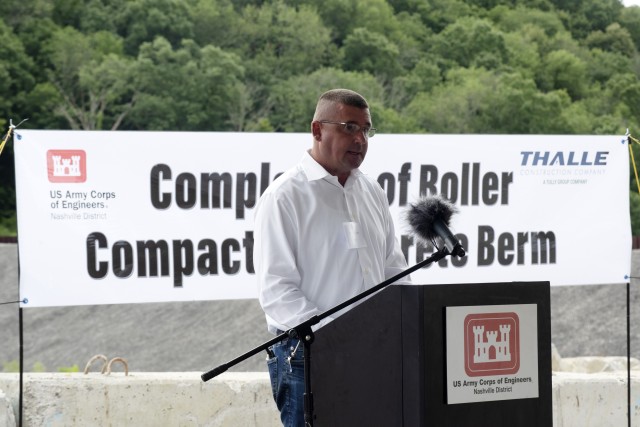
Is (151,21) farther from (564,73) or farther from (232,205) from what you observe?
(232,205)

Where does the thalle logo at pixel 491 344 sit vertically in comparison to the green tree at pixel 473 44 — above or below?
below

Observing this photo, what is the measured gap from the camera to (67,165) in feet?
17.6

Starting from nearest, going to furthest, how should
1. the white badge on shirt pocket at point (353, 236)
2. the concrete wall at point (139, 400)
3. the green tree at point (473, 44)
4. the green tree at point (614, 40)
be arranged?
the white badge on shirt pocket at point (353, 236)
the concrete wall at point (139, 400)
the green tree at point (473, 44)
the green tree at point (614, 40)

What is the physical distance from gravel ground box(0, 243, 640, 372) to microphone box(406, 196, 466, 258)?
17177 millimetres

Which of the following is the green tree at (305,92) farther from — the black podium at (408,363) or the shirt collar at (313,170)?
the black podium at (408,363)

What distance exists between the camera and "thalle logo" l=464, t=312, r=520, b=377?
8.52 ft

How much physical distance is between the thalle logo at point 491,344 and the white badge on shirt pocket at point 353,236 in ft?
2.24

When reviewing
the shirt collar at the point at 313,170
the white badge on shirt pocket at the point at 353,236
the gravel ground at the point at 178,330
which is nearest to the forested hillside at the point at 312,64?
the gravel ground at the point at 178,330

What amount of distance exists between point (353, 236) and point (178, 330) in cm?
2163

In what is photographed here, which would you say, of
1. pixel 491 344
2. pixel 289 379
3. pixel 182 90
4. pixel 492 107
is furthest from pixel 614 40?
pixel 491 344

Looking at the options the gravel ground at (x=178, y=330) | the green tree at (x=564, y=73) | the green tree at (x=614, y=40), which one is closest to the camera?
the gravel ground at (x=178, y=330)

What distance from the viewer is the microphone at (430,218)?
2.78 metres

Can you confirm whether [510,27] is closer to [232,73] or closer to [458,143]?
[232,73]

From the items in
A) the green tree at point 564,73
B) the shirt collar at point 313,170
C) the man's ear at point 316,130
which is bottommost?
the shirt collar at point 313,170
